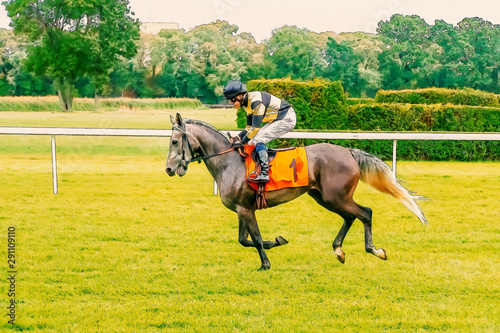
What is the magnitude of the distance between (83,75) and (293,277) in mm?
17305

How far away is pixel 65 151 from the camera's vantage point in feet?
Answer: 54.2

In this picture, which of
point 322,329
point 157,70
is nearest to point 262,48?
point 157,70

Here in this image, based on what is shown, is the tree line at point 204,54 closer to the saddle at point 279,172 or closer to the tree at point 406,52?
the tree at point 406,52

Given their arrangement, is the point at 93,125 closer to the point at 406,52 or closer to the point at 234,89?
the point at 234,89

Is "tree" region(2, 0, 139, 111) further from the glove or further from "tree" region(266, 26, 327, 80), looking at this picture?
the glove

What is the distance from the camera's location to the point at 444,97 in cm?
1723

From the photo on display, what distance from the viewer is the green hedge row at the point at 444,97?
1722 cm

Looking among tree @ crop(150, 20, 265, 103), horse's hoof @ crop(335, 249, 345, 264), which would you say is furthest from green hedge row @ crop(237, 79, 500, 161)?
horse's hoof @ crop(335, 249, 345, 264)

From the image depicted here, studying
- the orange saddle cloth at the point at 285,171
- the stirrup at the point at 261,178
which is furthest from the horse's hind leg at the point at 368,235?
the stirrup at the point at 261,178

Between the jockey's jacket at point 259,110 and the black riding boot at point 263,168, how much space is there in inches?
8.2

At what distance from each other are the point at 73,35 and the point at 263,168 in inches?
700

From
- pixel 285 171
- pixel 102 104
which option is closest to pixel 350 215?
pixel 285 171

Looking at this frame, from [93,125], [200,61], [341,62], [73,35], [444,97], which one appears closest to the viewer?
[200,61]

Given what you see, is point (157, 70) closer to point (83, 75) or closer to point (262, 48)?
point (262, 48)
